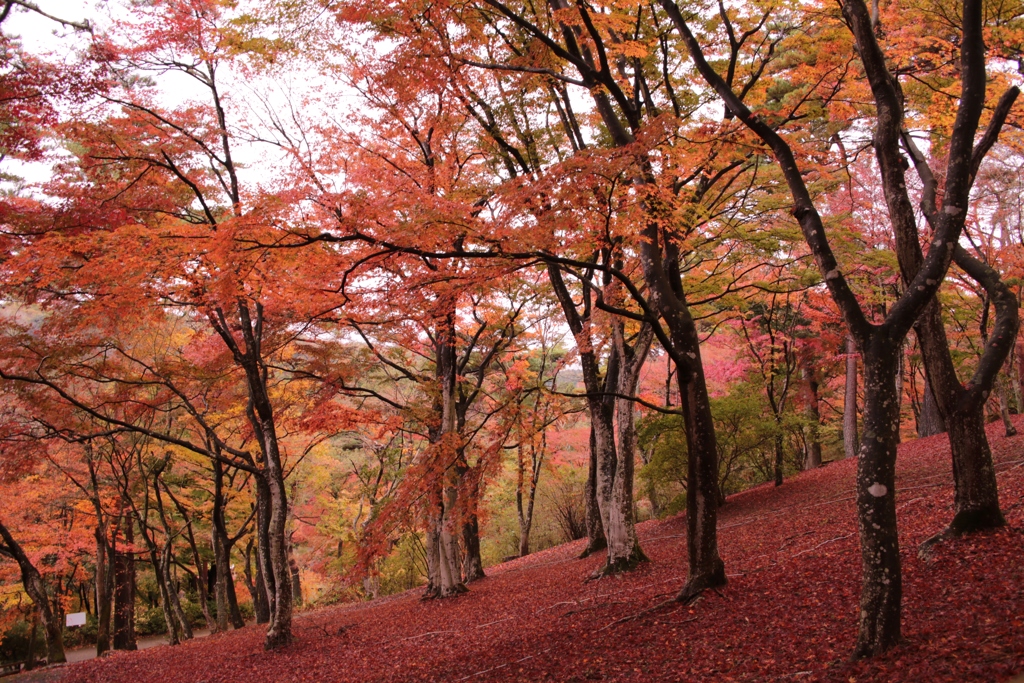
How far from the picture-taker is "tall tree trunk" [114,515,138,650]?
1827 cm

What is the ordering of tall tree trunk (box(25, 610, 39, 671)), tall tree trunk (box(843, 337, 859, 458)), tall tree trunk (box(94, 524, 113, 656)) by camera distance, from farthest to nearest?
tall tree trunk (box(843, 337, 859, 458)) < tall tree trunk (box(25, 610, 39, 671)) < tall tree trunk (box(94, 524, 113, 656))

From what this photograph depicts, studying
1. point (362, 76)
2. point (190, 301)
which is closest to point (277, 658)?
point (190, 301)

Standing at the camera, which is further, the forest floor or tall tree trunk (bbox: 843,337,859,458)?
tall tree trunk (bbox: 843,337,859,458)

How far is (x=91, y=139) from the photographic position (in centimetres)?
941

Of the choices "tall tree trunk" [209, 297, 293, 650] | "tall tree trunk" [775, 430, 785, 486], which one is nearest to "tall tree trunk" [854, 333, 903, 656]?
"tall tree trunk" [209, 297, 293, 650]

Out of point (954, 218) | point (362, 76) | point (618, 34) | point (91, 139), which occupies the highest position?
point (362, 76)

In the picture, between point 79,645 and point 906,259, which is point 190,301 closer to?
point 906,259

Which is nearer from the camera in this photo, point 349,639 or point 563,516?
point 349,639

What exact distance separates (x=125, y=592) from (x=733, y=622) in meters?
19.9

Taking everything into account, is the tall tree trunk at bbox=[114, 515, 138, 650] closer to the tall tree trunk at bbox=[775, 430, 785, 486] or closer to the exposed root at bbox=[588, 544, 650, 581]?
the exposed root at bbox=[588, 544, 650, 581]

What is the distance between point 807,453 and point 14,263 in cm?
A: 2146

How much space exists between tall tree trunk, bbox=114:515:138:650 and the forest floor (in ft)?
21.4

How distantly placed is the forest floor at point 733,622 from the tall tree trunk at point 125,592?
6.52 m

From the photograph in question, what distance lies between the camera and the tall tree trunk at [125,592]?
1827cm
